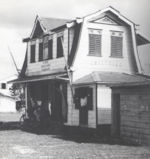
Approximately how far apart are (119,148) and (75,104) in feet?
23.2

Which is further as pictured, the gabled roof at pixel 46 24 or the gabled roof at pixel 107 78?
the gabled roof at pixel 46 24

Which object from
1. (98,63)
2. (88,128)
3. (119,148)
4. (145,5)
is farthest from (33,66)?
(145,5)

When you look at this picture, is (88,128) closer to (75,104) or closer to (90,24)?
(75,104)

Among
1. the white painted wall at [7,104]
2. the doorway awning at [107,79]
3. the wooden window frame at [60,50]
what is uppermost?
the wooden window frame at [60,50]

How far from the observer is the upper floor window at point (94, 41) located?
2055cm

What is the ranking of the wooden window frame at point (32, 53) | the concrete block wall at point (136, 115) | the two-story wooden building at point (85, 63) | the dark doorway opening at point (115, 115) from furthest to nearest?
1. the wooden window frame at point (32, 53)
2. the two-story wooden building at point (85, 63)
3. the dark doorway opening at point (115, 115)
4. the concrete block wall at point (136, 115)

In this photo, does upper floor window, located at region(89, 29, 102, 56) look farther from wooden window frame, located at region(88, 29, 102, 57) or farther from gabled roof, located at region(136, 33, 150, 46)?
gabled roof, located at region(136, 33, 150, 46)

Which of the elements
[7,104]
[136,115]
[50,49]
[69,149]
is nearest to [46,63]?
[50,49]

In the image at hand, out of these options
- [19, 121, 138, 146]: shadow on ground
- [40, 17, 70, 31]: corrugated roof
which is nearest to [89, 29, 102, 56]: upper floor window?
[40, 17, 70, 31]: corrugated roof

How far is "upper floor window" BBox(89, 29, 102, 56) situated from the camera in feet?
67.4

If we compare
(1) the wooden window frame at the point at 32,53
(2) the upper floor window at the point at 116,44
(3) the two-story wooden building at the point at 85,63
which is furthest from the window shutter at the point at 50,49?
(2) the upper floor window at the point at 116,44

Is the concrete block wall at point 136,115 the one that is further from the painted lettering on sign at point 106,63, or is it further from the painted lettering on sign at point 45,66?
the painted lettering on sign at point 45,66

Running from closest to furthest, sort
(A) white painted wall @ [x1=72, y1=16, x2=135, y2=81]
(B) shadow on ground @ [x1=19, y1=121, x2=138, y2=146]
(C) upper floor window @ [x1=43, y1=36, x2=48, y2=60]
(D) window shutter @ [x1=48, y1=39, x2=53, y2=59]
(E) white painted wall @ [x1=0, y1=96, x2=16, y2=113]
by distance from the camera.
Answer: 1. (B) shadow on ground @ [x1=19, y1=121, x2=138, y2=146]
2. (A) white painted wall @ [x1=72, y1=16, x2=135, y2=81]
3. (D) window shutter @ [x1=48, y1=39, x2=53, y2=59]
4. (C) upper floor window @ [x1=43, y1=36, x2=48, y2=60]
5. (E) white painted wall @ [x1=0, y1=96, x2=16, y2=113]

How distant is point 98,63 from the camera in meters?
20.7
